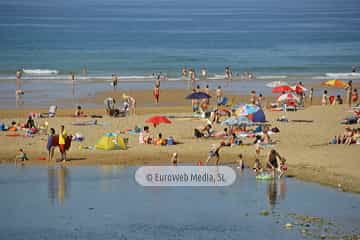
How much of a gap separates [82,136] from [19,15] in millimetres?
122870

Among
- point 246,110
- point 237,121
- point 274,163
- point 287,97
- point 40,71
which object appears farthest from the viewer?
point 40,71

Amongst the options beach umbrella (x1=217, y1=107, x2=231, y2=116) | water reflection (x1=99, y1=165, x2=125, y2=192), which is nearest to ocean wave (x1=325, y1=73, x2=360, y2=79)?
beach umbrella (x1=217, y1=107, x2=231, y2=116)

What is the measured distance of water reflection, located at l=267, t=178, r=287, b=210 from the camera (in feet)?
78.6

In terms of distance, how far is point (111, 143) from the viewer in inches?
1207

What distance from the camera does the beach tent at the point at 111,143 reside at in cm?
3058

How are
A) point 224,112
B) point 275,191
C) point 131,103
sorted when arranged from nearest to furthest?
1. point 275,191
2. point 224,112
3. point 131,103

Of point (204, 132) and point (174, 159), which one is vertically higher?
point (204, 132)

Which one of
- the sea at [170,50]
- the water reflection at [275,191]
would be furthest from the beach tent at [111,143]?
the sea at [170,50]

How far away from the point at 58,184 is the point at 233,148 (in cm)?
708

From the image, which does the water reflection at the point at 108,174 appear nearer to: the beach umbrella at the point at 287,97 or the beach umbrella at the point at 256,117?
the beach umbrella at the point at 256,117

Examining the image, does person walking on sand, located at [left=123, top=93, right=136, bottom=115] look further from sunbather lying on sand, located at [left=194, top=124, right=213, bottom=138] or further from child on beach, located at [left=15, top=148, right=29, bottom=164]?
child on beach, located at [left=15, top=148, right=29, bottom=164]

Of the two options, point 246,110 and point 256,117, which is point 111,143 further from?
point 256,117

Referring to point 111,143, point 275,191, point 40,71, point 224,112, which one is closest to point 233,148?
point 111,143

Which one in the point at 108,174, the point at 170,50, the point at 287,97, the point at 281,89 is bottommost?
the point at 108,174
